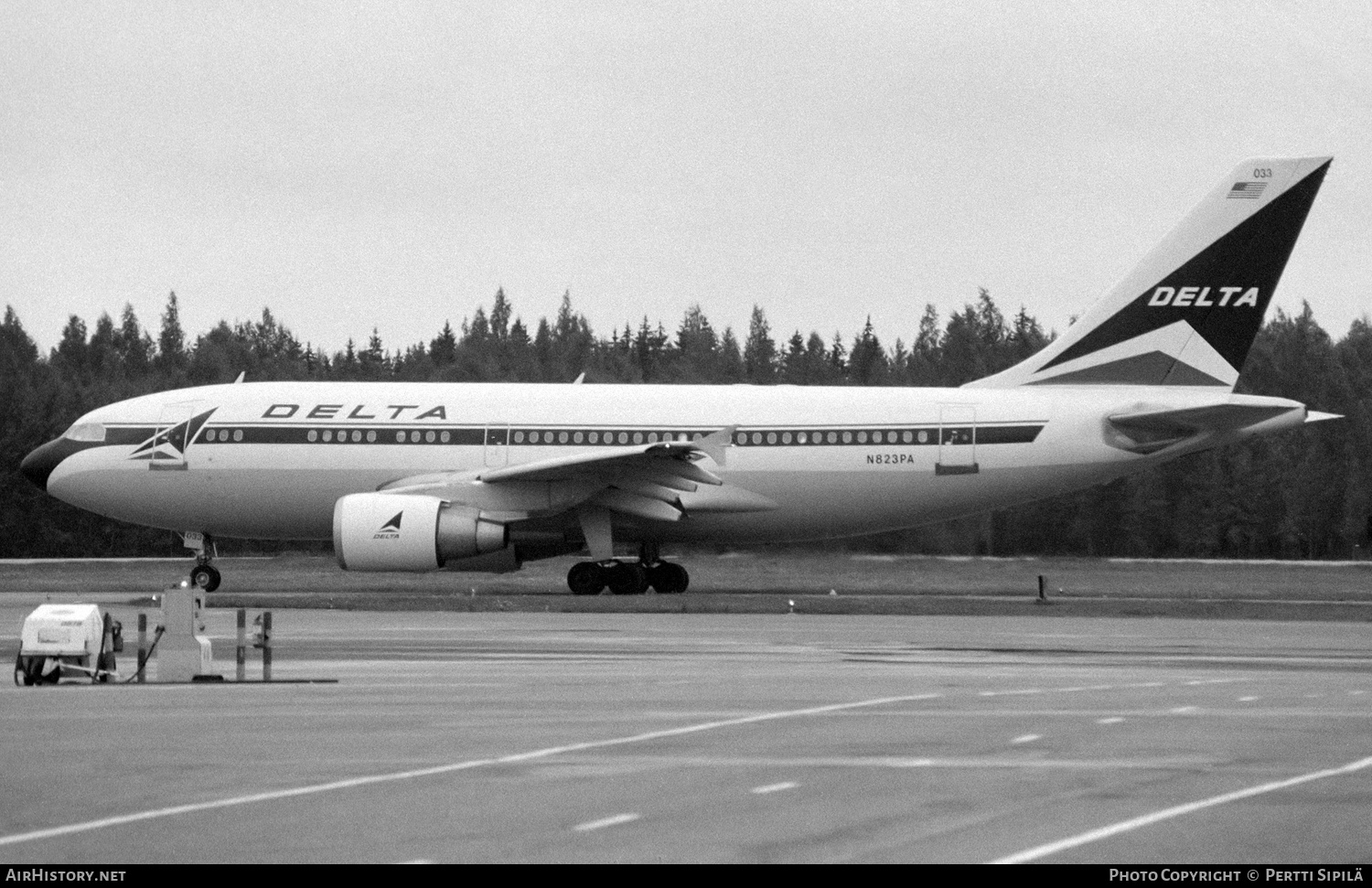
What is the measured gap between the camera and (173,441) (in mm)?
31172

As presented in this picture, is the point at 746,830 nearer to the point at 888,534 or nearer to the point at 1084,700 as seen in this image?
the point at 1084,700

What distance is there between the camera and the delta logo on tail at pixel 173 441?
31.1 m

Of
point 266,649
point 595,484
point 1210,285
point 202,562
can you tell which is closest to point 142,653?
point 266,649

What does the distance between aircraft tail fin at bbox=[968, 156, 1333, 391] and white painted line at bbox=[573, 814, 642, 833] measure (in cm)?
2388

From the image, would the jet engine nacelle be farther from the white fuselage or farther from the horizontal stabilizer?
the horizontal stabilizer

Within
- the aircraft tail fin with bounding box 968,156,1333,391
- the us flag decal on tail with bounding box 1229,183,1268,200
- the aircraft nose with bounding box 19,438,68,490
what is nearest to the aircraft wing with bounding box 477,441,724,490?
the aircraft tail fin with bounding box 968,156,1333,391

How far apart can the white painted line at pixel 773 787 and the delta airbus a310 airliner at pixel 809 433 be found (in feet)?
66.3

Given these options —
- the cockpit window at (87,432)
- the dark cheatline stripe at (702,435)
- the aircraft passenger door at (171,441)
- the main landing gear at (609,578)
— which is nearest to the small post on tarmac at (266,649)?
the main landing gear at (609,578)

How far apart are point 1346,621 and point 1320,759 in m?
15.8

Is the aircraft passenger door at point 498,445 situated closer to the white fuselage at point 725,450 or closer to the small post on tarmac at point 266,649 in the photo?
the white fuselage at point 725,450

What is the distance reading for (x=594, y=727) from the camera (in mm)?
11688

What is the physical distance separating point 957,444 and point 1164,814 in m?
22.0

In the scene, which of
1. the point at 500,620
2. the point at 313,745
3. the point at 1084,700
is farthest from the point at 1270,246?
the point at 313,745

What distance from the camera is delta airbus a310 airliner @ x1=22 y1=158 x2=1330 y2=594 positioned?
30.2 m
